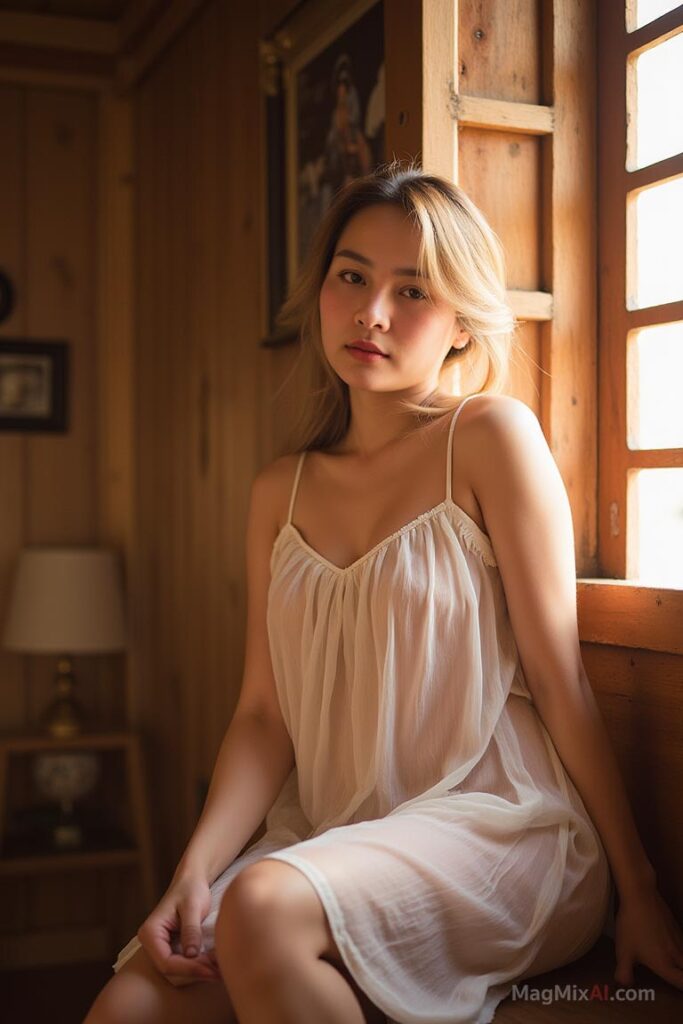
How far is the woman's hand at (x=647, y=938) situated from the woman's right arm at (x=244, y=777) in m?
0.51

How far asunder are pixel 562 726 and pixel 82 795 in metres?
2.20

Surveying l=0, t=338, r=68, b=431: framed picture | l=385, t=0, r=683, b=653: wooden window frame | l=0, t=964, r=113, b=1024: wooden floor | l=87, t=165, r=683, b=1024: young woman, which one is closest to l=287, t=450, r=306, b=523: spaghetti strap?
l=87, t=165, r=683, b=1024: young woman

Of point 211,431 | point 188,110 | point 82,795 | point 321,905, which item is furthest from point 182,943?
point 188,110

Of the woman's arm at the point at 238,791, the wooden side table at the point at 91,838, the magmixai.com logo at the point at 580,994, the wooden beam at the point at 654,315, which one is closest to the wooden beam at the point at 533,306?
the wooden beam at the point at 654,315

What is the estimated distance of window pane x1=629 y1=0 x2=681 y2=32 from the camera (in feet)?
5.79

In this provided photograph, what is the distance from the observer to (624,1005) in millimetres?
1368

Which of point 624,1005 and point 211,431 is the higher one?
point 211,431

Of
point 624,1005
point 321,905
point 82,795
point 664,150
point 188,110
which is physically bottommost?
point 82,795

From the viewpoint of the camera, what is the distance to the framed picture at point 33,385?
141 inches

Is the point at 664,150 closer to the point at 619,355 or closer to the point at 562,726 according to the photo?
the point at 619,355

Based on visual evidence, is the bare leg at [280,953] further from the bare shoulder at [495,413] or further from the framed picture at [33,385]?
the framed picture at [33,385]

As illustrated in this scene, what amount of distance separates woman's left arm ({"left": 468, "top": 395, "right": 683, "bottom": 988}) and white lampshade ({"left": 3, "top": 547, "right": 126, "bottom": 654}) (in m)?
2.00

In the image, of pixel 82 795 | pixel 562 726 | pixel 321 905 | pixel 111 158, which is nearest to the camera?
pixel 321 905

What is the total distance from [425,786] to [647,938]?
32 centimetres
